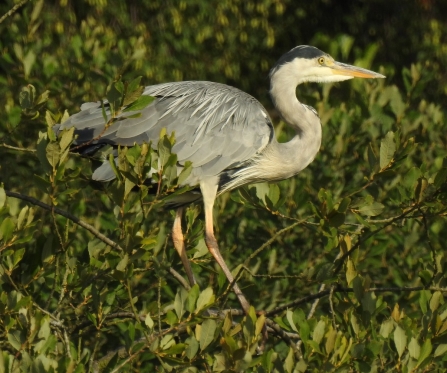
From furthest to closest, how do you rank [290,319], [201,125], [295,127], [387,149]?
1. [295,127]
2. [201,125]
3. [387,149]
4. [290,319]

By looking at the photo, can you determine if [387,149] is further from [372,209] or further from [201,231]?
[201,231]

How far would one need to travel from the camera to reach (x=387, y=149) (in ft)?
12.1

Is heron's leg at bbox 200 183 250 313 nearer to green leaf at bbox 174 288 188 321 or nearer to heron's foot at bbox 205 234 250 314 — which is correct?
heron's foot at bbox 205 234 250 314

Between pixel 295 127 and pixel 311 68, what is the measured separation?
41 cm

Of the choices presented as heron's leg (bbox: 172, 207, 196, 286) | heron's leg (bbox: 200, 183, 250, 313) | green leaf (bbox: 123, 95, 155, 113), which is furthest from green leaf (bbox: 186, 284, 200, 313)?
heron's leg (bbox: 200, 183, 250, 313)

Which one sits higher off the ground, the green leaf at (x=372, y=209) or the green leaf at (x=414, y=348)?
the green leaf at (x=414, y=348)

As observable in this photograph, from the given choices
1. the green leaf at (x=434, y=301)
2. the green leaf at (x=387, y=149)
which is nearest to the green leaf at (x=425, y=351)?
the green leaf at (x=434, y=301)

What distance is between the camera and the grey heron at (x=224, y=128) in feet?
15.8

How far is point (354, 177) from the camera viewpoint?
5.22 meters

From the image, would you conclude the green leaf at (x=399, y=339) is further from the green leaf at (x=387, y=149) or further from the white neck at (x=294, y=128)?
the white neck at (x=294, y=128)

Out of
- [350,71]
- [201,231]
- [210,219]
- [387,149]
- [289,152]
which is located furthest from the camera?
[350,71]

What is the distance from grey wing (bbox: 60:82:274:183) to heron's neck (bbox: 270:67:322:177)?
0.50 ft

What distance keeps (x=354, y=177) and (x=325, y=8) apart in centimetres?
700

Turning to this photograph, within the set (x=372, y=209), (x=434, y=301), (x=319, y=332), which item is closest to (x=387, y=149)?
(x=372, y=209)
